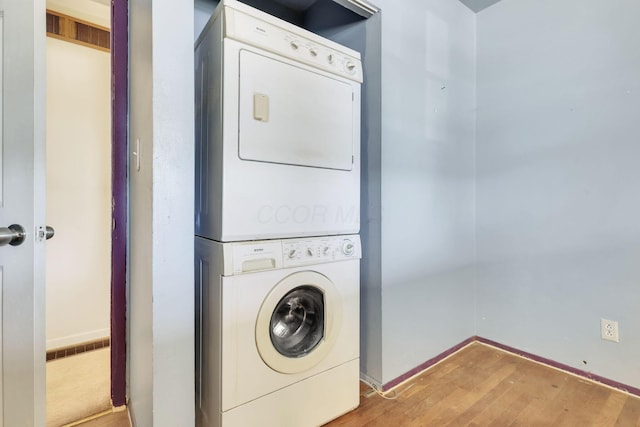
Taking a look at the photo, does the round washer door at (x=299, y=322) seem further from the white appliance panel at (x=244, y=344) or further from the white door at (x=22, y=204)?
the white door at (x=22, y=204)

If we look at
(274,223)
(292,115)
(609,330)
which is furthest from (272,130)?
(609,330)

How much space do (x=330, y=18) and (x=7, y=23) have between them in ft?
5.63

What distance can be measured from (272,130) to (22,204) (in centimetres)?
89

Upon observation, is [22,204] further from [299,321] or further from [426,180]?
[426,180]

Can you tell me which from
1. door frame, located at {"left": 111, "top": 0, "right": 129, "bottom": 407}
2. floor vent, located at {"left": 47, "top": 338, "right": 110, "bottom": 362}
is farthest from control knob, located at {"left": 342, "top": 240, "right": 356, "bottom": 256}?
floor vent, located at {"left": 47, "top": 338, "right": 110, "bottom": 362}

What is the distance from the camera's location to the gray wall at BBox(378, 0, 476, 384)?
72.4 inches

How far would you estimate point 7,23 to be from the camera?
101cm

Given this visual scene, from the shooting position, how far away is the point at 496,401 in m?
1.71

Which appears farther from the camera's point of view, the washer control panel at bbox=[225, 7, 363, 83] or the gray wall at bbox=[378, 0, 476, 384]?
the gray wall at bbox=[378, 0, 476, 384]

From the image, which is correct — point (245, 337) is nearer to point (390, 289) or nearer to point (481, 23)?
point (390, 289)

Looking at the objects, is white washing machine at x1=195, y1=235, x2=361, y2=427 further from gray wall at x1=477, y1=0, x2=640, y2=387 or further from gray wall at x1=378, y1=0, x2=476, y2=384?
gray wall at x1=477, y1=0, x2=640, y2=387

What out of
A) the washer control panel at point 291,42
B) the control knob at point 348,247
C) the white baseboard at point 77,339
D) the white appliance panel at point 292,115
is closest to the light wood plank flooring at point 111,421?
the white baseboard at point 77,339

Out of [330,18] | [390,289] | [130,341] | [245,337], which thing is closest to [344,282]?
[390,289]

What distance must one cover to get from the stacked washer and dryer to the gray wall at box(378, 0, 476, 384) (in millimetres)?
311
